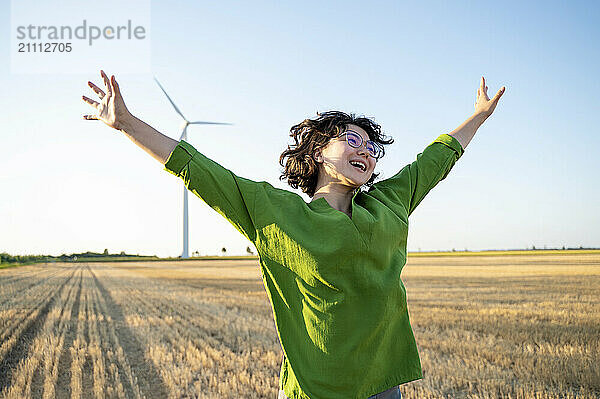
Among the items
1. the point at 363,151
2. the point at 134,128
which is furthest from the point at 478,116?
the point at 134,128

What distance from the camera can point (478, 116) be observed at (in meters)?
2.95

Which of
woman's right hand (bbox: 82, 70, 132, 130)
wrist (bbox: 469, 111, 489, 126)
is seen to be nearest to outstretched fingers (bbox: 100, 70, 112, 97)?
woman's right hand (bbox: 82, 70, 132, 130)

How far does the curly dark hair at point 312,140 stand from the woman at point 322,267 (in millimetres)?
201

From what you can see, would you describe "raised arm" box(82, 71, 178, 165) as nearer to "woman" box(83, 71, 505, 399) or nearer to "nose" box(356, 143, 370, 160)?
"woman" box(83, 71, 505, 399)

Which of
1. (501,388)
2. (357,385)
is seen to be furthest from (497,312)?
(357,385)

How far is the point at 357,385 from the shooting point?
6.35ft

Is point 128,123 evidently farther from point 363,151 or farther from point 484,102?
point 484,102

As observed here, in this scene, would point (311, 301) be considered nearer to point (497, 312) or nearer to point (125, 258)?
point (497, 312)

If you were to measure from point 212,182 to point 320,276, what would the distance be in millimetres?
540

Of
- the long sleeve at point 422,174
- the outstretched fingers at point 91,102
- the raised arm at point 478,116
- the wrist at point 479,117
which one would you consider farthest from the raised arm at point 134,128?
the wrist at point 479,117

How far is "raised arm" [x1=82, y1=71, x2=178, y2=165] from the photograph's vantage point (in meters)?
1.99

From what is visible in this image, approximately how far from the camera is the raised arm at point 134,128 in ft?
6.54

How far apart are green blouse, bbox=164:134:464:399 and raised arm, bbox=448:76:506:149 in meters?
1.00

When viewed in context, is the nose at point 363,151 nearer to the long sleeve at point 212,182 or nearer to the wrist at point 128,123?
the long sleeve at point 212,182
